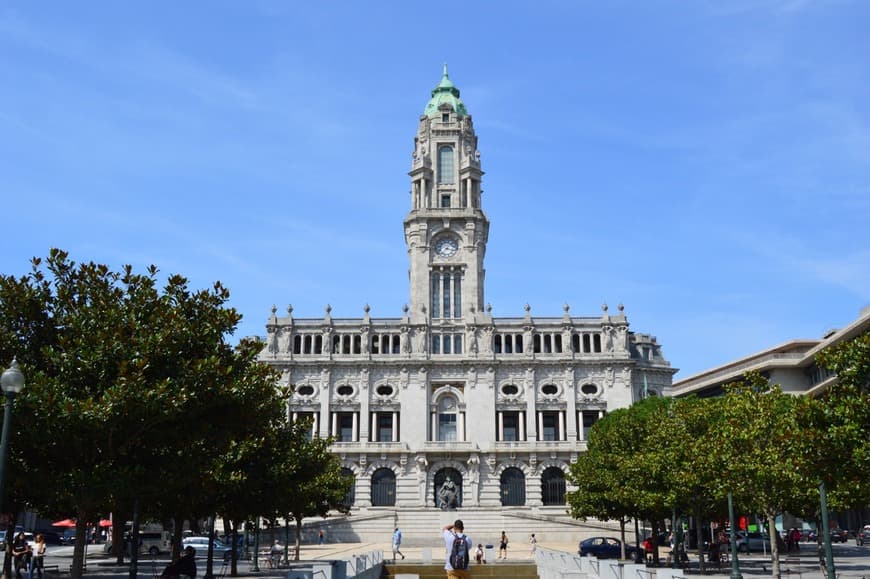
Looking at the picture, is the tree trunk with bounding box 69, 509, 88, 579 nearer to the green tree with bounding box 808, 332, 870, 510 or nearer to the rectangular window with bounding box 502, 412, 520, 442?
the green tree with bounding box 808, 332, 870, 510

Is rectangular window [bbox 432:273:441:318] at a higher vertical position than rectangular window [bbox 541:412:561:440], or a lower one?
higher

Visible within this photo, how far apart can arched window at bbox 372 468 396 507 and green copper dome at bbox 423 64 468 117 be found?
147 ft

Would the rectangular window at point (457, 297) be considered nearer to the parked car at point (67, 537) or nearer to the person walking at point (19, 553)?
the parked car at point (67, 537)

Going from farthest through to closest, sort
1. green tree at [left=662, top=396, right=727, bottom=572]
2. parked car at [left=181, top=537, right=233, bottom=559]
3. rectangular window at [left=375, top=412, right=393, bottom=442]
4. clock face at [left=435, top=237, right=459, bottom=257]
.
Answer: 1. clock face at [left=435, top=237, right=459, bottom=257]
2. rectangular window at [left=375, top=412, right=393, bottom=442]
3. parked car at [left=181, top=537, right=233, bottom=559]
4. green tree at [left=662, top=396, right=727, bottom=572]

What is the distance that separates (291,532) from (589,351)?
38599 mm

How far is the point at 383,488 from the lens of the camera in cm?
9381

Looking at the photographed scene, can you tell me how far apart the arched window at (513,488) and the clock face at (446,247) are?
26.4 meters

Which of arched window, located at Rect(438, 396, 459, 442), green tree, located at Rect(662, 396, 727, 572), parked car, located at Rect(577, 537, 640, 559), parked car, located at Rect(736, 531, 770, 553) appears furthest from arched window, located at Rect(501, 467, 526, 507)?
green tree, located at Rect(662, 396, 727, 572)

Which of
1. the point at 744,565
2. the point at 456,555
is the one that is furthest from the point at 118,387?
the point at 744,565

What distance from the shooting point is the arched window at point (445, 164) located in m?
106

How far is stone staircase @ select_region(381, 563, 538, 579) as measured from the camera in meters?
47.7

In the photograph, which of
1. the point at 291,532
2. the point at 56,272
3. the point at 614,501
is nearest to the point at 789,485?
the point at 614,501

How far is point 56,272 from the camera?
1224 inches

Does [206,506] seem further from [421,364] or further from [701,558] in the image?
[421,364]
